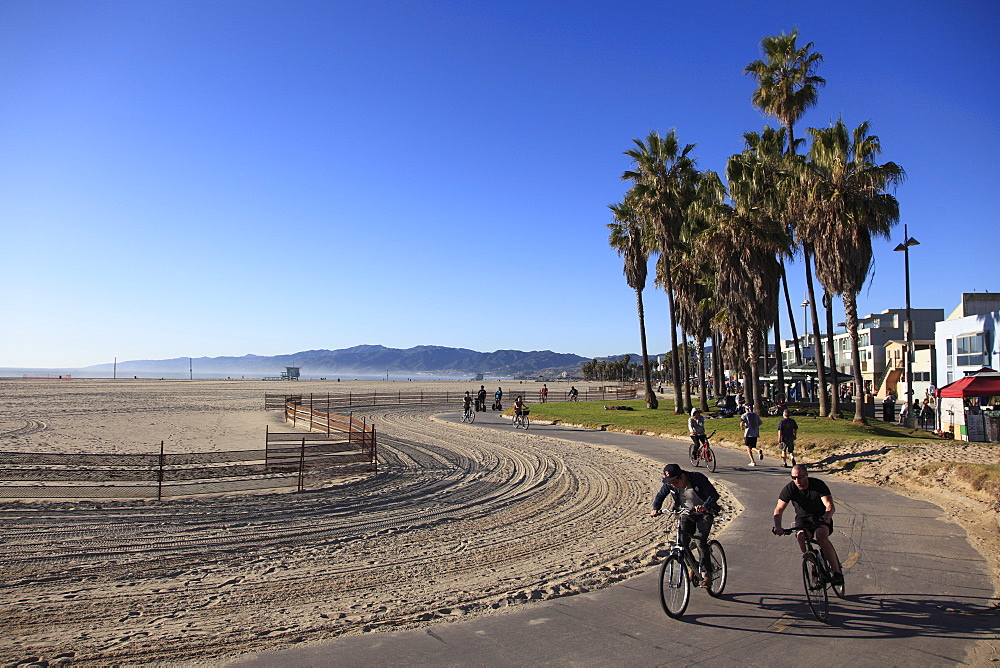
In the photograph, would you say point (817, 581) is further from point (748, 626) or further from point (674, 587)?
point (674, 587)

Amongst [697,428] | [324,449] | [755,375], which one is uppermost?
[755,375]

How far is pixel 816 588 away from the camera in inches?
250

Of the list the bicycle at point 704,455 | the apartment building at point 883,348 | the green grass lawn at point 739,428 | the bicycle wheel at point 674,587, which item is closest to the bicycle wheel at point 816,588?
the bicycle wheel at point 674,587

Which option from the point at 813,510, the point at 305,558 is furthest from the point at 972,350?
the point at 305,558

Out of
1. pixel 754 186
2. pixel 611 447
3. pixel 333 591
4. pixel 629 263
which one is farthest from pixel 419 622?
pixel 629 263

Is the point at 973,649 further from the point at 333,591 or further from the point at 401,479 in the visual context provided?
the point at 401,479

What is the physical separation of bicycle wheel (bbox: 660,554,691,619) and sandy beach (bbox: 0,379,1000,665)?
145 centimetres

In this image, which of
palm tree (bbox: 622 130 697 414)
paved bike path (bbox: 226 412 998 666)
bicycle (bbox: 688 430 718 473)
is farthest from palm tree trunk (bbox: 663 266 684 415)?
paved bike path (bbox: 226 412 998 666)

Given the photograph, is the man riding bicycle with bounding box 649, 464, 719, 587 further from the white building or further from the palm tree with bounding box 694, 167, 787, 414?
the white building

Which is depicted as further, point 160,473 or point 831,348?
point 831,348

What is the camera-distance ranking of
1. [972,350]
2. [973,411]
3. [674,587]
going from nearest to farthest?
1. [674,587]
2. [973,411]
3. [972,350]

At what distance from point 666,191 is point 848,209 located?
11.1 meters

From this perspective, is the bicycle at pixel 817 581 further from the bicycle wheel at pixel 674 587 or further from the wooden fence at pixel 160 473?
the wooden fence at pixel 160 473

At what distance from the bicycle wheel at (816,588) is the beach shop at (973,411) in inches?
705
